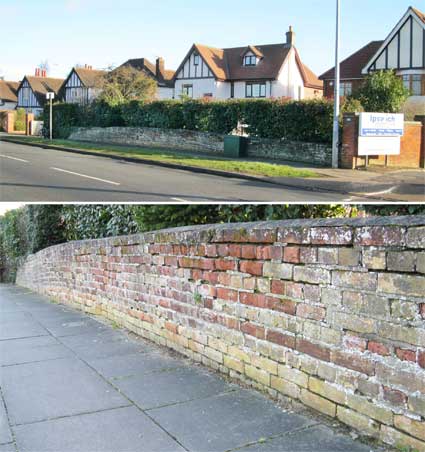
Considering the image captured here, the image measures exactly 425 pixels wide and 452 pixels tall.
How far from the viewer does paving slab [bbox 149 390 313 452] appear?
3.59 meters

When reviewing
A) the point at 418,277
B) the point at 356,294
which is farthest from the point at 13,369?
the point at 418,277

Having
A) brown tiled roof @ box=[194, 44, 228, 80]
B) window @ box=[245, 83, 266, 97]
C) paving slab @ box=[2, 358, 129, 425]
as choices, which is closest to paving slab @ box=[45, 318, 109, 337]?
paving slab @ box=[2, 358, 129, 425]

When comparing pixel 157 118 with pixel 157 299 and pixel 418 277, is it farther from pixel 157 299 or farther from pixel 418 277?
pixel 418 277

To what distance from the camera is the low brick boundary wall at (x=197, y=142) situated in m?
19.7

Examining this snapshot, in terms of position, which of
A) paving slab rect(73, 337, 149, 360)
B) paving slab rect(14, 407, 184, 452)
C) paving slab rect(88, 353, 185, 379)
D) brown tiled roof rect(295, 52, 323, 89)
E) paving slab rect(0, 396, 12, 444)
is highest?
brown tiled roof rect(295, 52, 323, 89)

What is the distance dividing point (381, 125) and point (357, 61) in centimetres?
938

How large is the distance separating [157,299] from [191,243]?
1.24 metres

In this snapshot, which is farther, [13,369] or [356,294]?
[13,369]

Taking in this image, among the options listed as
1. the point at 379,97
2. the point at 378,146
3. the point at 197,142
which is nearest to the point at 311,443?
the point at 378,146

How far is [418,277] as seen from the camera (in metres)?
3.13

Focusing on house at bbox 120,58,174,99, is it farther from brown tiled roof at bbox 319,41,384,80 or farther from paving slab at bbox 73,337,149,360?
paving slab at bbox 73,337,149,360

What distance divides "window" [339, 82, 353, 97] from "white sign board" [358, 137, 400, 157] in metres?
1.69

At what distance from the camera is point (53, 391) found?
4.89 metres

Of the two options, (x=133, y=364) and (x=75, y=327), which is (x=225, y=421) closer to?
(x=133, y=364)
